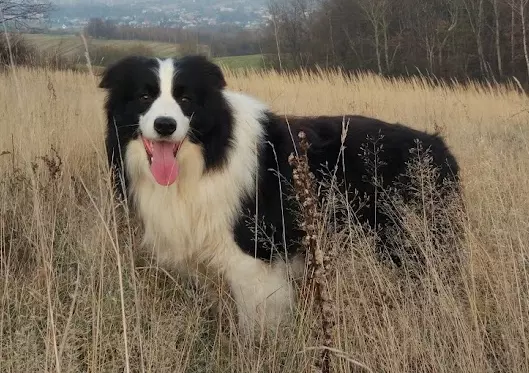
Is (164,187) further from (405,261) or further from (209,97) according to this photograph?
(405,261)

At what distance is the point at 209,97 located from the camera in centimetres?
287

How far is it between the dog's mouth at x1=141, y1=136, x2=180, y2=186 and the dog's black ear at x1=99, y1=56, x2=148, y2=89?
1.33ft

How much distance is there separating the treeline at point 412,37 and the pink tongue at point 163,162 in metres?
18.8

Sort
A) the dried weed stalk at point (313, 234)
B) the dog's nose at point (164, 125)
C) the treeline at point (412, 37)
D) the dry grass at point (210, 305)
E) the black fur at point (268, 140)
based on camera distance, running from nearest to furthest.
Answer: the dried weed stalk at point (313, 234) < the dry grass at point (210, 305) < the dog's nose at point (164, 125) < the black fur at point (268, 140) < the treeline at point (412, 37)

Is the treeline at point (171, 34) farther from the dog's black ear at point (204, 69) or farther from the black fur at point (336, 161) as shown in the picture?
the black fur at point (336, 161)

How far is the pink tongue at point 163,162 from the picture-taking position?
266cm

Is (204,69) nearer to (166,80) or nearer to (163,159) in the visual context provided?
(166,80)

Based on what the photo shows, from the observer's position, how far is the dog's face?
2644mm

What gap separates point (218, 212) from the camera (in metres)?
2.86

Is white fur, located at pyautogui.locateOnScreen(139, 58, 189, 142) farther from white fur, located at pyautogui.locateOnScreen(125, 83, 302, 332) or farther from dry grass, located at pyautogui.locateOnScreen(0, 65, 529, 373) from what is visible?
dry grass, located at pyautogui.locateOnScreen(0, 65, 529, 373)

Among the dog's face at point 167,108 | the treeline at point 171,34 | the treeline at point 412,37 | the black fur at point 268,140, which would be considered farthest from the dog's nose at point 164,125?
the treeline at point 412,37

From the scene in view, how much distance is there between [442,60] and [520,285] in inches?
908

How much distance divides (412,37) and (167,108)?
77.4ft

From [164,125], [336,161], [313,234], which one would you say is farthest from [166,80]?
[313,234]
